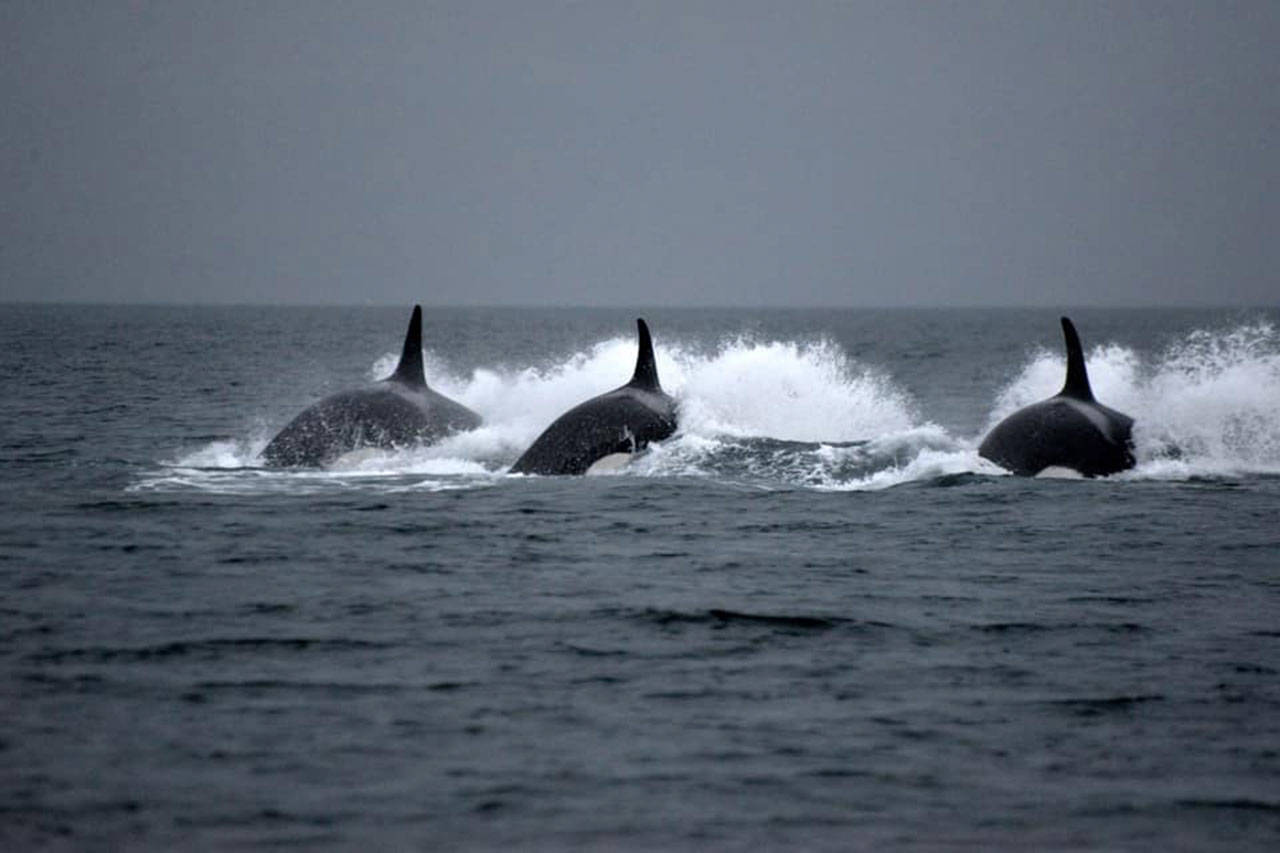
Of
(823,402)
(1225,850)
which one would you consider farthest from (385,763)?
(823,402)

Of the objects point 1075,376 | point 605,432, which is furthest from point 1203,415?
point 605,432

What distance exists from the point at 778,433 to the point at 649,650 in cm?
1532

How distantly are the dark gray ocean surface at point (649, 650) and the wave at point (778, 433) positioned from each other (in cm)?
12

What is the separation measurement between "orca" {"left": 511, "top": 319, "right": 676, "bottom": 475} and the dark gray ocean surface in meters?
0.35

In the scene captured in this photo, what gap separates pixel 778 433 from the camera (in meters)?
26.8

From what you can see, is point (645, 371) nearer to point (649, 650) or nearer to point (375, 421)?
point (375, 421)

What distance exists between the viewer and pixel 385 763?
900 centimetres

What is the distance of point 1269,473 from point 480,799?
1694cm

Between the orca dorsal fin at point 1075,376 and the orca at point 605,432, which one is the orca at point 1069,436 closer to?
the orca dorsal fin at point 1075,376

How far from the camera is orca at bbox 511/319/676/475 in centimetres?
2147

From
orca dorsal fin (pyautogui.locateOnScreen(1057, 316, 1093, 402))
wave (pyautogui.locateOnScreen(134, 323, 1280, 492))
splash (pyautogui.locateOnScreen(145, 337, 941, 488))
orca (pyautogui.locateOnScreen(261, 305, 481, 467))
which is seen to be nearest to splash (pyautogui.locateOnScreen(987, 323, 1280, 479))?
wave (pyautogui.locateOnScreen(134, 323, 1280, 492))

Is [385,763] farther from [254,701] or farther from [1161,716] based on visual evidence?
[1161,716]


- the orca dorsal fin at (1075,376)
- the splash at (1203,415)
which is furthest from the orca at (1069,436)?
the splash at (1203,415)

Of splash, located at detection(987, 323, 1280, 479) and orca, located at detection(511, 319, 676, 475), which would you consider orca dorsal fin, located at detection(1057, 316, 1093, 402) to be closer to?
splash, located at detection(987, 323, 1280, 479)
